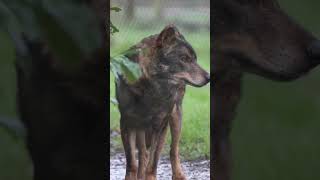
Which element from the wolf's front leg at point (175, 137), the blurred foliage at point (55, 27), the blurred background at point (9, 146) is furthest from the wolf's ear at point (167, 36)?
the blurred foliage at point (55, 27)

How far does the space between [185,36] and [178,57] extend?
0.12m

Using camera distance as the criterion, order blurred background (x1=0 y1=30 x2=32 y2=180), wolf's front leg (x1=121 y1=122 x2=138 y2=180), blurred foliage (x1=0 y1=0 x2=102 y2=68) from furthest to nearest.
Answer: wolf's front leg (x1=121 y1=122 x2=138 y2=180), blurred background (x1=0 y1=30 x2=32 y2=180), blurred foliage (x1=0 y1=0 x2=102 y2=68)

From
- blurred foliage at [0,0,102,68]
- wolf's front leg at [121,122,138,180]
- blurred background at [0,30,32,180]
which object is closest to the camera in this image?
blurred foliage at [0,0,102,68]

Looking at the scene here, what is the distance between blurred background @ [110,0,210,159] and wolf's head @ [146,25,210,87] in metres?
0.03

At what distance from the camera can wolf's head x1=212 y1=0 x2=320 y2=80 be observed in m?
3.12

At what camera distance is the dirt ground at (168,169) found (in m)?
3.19

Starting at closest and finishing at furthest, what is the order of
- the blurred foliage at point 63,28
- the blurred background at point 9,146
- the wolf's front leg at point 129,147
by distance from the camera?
the blurred foliage at point 63,28, the blurred background at point 9,146, the wolf's front leg at point 129,147

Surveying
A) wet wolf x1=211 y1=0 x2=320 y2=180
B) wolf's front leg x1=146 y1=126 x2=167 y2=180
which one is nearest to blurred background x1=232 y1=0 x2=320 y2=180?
wet wolf x1=211 y1=0 x2=320 y2=180

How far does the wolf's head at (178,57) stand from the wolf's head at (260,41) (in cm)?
12

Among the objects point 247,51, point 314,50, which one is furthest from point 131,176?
point 314,50

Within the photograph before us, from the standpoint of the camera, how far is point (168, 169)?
322 cm

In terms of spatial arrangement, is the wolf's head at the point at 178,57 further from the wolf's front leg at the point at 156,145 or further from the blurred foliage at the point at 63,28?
the blurred foliage at the point at 63,28

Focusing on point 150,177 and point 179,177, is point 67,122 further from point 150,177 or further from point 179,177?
point 179,177

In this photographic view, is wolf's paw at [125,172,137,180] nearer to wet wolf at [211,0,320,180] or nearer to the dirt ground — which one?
the dirt ground
